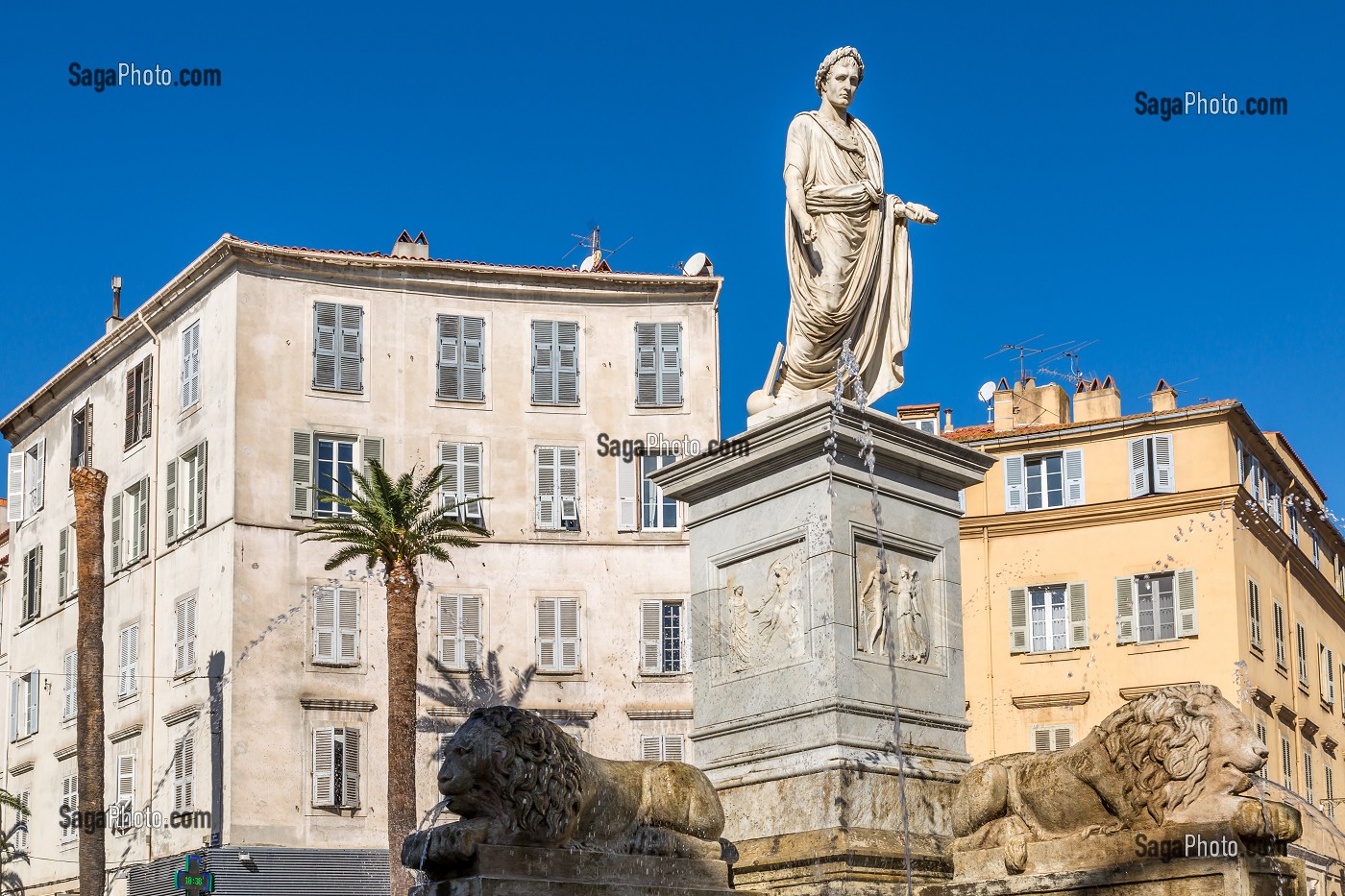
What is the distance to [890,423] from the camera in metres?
11.5

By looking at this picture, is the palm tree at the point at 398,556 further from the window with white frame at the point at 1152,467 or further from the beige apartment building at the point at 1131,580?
the window with white frame at the point at 1152,467

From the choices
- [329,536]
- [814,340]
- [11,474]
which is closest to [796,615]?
[814,340]

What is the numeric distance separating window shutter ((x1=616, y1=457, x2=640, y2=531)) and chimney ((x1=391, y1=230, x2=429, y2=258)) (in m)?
7.31

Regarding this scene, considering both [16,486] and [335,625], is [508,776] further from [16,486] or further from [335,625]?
[16,486]

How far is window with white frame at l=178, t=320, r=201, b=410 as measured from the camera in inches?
1857

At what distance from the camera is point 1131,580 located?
47594 mm

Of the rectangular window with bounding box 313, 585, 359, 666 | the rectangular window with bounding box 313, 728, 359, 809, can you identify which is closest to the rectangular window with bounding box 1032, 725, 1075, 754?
the rectangular window with bounding box 313, 728, 359, 809

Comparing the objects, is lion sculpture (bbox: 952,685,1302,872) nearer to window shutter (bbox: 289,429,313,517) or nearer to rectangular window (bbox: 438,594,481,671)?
rectangular window (bbox: 438,594,481,671)

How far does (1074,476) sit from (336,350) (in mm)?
19023

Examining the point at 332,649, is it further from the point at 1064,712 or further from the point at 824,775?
the point at 824,775

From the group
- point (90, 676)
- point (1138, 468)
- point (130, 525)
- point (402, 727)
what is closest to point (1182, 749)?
point (402, 727)

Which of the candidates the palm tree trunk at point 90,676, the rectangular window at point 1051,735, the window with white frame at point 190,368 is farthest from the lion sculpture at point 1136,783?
the window with white frame at point 190,368

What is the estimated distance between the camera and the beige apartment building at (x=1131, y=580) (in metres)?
46.4

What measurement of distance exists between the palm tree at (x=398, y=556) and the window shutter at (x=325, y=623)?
47.1 inches
